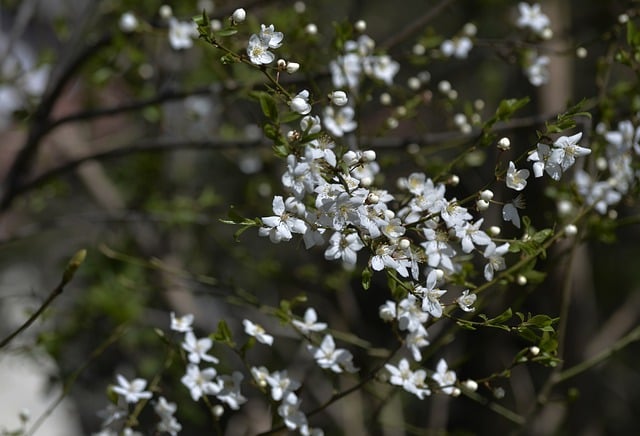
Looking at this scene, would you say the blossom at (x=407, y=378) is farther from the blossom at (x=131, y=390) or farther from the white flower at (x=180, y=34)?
the white flower at (x=180, y=34)

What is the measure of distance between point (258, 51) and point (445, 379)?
0.63m

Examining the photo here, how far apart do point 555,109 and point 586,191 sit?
1.38 m

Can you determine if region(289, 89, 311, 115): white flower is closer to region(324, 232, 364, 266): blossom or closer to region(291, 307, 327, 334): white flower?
region(324, 232, 364, 266): blossom

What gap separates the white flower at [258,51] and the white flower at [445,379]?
59cm

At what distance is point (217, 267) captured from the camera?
3904 mm


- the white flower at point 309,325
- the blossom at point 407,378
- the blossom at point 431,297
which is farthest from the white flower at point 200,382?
the blossom at point 431,297

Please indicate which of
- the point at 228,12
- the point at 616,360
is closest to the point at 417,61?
the point at 228,12

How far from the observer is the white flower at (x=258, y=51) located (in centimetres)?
114

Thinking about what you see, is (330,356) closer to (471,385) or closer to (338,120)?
(471,385)

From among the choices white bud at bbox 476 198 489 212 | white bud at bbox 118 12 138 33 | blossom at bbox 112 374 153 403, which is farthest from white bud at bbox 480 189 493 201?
white bud at bbox 118 12 138 33

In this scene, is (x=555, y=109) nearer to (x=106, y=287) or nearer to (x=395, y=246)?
(x=106, y=287)

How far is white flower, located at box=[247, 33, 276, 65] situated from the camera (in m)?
1.14

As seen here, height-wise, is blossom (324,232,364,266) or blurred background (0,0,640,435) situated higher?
blossom (324,232,364,266)

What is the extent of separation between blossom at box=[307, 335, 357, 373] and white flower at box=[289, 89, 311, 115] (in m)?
0.42
